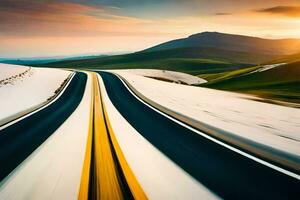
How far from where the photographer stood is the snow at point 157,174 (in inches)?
233

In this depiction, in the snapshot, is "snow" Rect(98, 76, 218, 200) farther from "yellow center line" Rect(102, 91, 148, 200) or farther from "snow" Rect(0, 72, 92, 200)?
"snow" Rect(0, 72, 92, 200)

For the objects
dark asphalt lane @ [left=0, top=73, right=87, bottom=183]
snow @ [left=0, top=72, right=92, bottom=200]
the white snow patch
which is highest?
snow @ [left=0, top=72, right=92, bottom=200]

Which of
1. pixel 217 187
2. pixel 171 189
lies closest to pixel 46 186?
pixel 171 189

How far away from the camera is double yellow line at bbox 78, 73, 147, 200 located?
589 centimetres

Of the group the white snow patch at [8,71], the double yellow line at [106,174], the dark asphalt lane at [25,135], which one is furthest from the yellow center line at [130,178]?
the white snow patch at [8,71]

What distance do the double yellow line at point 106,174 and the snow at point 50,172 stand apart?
6.7 inches

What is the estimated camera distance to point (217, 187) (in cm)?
619

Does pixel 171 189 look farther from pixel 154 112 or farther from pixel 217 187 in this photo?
pixel 154 112

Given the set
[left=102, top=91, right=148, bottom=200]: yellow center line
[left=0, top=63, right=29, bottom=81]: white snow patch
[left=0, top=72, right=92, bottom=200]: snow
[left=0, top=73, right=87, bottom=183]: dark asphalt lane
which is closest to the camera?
[left=102, top=91, right=148, bottom=200]: yellow center line

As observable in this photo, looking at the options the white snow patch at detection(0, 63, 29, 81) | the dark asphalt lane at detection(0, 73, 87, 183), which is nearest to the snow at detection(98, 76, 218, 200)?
the dark asphalt lane at detection(0, 73, 87, 183)

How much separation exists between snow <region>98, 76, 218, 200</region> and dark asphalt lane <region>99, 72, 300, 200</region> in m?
0.20

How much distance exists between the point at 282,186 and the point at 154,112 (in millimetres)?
11594

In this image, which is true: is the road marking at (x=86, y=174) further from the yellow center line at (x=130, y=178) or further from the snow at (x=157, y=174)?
the snow at (x=157, y=174)

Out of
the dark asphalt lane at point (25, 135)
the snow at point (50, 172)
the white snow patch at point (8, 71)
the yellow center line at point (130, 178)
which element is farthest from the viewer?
the white snow patch at point (8, 71)
